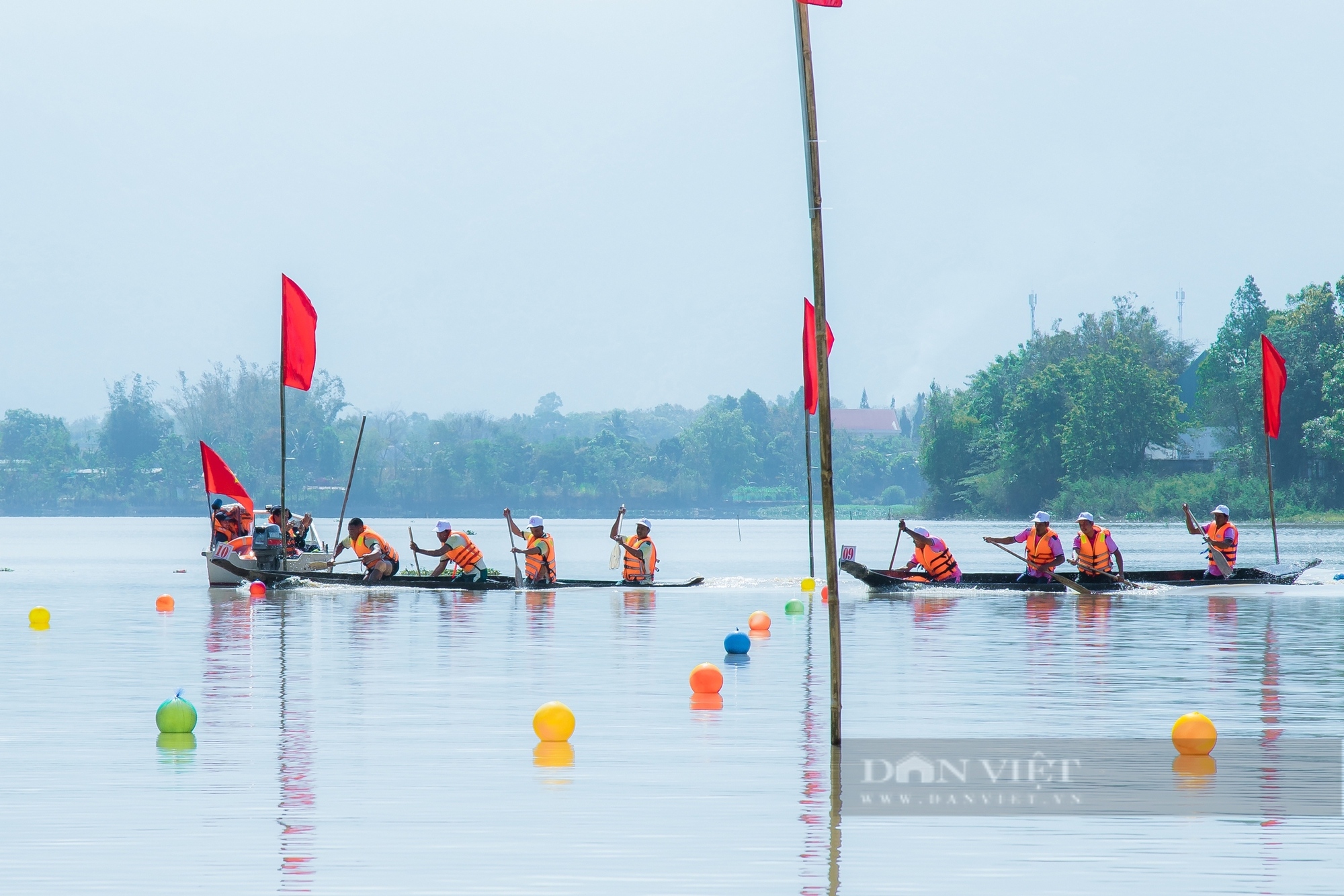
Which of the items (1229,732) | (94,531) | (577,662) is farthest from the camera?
(94,531)

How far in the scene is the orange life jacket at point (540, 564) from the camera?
39406 mm

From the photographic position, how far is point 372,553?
3875 cm

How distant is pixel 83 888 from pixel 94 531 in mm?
137929

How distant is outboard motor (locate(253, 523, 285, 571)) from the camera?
40.1 metres

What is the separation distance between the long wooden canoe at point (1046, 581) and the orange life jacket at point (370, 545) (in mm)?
10099

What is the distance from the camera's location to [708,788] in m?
13.2

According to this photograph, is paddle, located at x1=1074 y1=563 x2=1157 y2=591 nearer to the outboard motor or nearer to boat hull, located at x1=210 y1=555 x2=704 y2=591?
boat hull, located at x1=210 y1=555 x2=704 y2=591

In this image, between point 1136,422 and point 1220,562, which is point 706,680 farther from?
point 1136,422

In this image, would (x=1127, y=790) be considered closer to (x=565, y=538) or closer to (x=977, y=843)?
(x=977, y=843)

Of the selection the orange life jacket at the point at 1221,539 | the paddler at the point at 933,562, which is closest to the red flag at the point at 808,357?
the paddler at the point at 933,562

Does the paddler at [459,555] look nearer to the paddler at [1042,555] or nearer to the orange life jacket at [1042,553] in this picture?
the paddler at [1042,555]

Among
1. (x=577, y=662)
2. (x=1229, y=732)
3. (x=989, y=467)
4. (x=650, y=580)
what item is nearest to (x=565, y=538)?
(x=989, y=467)

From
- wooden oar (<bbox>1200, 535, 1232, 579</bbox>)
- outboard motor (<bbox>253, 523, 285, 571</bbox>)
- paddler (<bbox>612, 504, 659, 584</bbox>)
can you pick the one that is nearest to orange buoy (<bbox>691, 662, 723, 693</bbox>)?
paddler (<bbox>612, 504, 659, 584</bbox>)

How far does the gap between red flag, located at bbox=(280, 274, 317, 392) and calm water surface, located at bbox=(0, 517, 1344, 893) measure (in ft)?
16.9
